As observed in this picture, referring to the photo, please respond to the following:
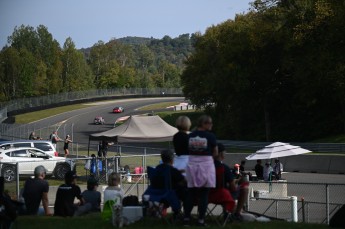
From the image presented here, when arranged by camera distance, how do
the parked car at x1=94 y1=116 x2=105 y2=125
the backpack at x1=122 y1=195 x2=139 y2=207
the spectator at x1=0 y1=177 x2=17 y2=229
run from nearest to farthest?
the spectator at x1=0 y1=177 x2=17 y2=229 → the backpack at x1=122 y1=195 x2=139 y2=207 → the parked car at x1=94 y1=116 x2=105 y2=125

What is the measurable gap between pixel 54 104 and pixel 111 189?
97237mm

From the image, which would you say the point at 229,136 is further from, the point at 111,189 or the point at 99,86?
the point at 99,86

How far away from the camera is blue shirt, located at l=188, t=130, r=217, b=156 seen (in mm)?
9891

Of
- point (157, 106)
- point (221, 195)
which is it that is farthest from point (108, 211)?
point (157, 106)

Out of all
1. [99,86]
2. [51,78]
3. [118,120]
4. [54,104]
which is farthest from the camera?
[99,86]

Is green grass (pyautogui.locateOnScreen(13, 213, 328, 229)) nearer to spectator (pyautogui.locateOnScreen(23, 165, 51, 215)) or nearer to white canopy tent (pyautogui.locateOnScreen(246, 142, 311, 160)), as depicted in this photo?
spectator (pyautogui.locateOnScreen(23, 165, 51, 215))

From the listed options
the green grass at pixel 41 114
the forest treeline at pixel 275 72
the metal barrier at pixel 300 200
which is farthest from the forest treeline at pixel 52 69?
the metal barrier at pixel 300 200

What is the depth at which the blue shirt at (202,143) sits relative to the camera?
32.4 feet

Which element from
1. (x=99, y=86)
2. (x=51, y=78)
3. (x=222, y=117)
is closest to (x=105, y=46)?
(x=99, y=86)

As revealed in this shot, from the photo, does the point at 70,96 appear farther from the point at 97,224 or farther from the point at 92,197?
the point at 97,224

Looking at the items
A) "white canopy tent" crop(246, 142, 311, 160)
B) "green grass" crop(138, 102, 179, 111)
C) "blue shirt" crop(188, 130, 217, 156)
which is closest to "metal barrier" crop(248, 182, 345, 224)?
"white canopy tent" crop(246, 142, 311, 160)

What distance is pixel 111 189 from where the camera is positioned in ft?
40.5

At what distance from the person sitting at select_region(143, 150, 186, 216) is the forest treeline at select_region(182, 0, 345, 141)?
44.4 meters

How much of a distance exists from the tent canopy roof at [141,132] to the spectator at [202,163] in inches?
773
